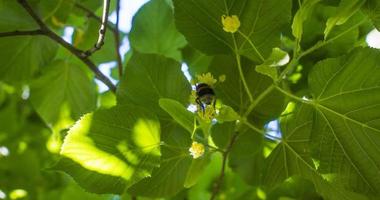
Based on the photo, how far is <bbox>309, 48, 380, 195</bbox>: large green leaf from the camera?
86cm

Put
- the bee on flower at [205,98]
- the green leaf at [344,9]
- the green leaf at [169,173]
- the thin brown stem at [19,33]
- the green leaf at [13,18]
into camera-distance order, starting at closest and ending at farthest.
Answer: the green leaf at [344,9], the bee on flower at [205,98], the green leaf at [169,173], the thin brown stem at [19,33], the green leaf at [13,18]

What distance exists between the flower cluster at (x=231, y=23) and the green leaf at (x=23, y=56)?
609mm

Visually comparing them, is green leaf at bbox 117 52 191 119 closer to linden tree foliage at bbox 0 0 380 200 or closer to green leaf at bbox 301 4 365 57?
linden tree foliage at bbox 0 0 380 200

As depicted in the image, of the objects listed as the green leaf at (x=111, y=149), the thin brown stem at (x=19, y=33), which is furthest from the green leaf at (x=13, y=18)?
the green leaf at (x=111, y=149)

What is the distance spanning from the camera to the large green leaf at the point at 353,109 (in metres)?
0.86

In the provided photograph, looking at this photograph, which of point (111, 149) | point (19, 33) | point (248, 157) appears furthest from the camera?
point (248, 157)

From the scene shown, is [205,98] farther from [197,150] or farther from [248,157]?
[248,157]

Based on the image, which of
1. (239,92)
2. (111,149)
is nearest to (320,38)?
(239,92)

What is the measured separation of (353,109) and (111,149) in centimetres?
42

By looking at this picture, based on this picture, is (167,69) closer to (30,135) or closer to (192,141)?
(192,141)

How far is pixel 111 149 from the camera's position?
93 centimetres

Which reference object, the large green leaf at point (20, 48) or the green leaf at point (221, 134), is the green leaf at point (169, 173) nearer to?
the green leaf at point (221, 134)

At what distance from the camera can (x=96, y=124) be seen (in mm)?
931

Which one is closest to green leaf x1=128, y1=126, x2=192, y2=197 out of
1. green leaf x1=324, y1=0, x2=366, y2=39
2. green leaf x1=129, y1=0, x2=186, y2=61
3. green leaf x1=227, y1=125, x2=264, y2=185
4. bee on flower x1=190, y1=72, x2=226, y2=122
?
bee on flower x1=190, y1=72, x2=226, y2=122
